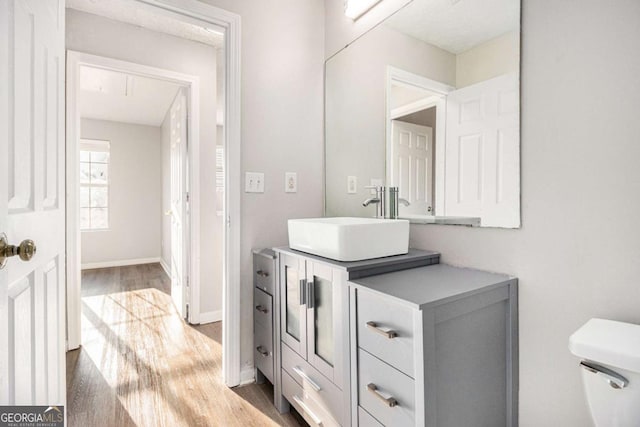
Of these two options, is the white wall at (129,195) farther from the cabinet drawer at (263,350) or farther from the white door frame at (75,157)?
the cabinet drawer at (263,350)

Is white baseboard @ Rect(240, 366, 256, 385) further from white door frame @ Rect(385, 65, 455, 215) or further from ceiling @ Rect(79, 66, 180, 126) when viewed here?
ceiling @ Rect(79, 66, 180, 126)

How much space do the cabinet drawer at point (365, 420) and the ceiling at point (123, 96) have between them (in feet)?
10.4

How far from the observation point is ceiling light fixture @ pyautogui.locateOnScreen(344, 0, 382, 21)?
181 centimetres

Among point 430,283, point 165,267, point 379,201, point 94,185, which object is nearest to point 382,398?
point 430,283

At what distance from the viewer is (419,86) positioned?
1.57 meters

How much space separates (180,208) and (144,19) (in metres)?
1.54

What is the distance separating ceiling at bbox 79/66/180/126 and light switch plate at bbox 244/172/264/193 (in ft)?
6.24

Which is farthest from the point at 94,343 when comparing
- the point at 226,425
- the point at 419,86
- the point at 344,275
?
the point at 419,86

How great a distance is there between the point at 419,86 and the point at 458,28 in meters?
0.27

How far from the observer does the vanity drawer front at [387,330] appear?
3.07ft

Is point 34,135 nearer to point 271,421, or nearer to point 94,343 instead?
point 271,421

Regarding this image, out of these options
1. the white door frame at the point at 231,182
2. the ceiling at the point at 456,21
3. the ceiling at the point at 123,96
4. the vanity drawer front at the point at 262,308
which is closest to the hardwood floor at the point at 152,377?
the white door frame at the point at 231,182

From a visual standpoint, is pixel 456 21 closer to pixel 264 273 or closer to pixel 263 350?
pixel 264 273

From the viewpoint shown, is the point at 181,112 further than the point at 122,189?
No
